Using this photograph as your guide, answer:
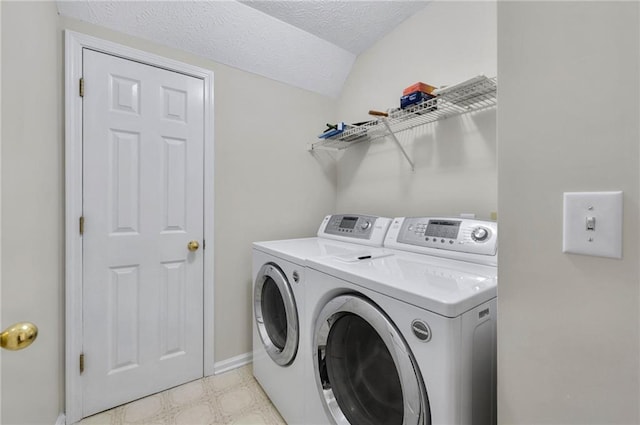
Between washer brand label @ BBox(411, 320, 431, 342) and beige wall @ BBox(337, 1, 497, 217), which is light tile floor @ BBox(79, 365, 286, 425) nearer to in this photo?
washer brand label @ BBox(411, 320, 431, 342)

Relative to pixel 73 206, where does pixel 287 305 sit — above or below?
below

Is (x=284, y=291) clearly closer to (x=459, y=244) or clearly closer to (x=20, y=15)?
(x=459, y=244)

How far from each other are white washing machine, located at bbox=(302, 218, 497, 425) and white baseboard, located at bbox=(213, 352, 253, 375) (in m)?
0.94

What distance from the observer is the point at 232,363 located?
1950 mm

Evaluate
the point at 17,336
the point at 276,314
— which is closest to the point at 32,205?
the point at 17,336

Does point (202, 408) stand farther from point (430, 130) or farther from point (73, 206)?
point (430, 130)

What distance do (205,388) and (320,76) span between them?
2409 mm

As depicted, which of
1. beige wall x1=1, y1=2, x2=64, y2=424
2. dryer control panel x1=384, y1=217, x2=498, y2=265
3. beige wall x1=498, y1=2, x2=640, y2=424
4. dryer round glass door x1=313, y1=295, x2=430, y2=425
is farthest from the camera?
dryer control panel x1=384, y1=217, x2=498, y2=265

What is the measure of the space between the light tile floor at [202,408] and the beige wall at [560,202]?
4.57 feet

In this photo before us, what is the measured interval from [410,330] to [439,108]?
46.5 inches

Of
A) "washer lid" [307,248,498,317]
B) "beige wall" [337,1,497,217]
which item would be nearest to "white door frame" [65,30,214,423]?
"washer lid" [307,248,498,317]

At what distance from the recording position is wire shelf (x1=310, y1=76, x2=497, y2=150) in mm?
1238

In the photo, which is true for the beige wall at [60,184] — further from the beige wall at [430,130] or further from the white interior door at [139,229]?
the beige wall at [430,130]

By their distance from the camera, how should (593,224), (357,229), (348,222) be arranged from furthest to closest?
(348,222), (357,229), (593,224)
